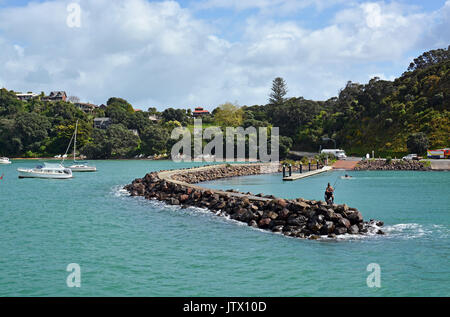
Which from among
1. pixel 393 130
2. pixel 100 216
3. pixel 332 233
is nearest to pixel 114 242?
pixel 100 216

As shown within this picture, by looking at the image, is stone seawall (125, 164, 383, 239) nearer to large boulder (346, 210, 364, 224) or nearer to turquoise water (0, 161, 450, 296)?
large boulder (346, 210, 364, 224)

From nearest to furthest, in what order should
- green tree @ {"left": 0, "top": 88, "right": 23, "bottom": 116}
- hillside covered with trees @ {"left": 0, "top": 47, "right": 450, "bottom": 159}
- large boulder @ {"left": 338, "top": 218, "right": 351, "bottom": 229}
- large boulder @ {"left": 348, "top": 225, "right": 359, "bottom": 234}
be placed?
large boulder @ {"left": 348, "top": 225, "right": 359, "bottom": 234} < large boulder @ {"left": 338, "top": 218, "right": 351, "bottom": 229} < hillside covered with trees @ {"left": 0, "top": 47, "right": 450, "bottom": 159} < green tree @ {"left": 0, "top": 88, "right": 23, "bottom": 116}

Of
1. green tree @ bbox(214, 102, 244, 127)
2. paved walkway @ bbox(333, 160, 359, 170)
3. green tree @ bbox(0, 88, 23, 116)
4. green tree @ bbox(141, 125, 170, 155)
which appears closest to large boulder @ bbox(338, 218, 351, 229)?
paved walkway @ bbox(333, 160, 359, 170)

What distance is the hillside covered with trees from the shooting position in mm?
108750

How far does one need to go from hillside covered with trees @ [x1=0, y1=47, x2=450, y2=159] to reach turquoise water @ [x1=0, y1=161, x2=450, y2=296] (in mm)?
80517

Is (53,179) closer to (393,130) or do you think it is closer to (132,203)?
(132,203)

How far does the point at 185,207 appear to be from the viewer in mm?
36594

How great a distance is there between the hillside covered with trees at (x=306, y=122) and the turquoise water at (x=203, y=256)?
8052cm

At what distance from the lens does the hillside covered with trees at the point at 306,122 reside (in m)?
109

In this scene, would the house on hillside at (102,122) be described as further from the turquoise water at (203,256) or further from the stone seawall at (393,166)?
the turquoise water at (203,256)

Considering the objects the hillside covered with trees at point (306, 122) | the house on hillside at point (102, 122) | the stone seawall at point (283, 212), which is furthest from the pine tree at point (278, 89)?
the stone seawall at point (283, 212)

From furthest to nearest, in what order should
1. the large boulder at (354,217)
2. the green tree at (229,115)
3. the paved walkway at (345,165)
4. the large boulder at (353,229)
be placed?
1. the green tree at (229,115)
2. the paved walkway at (345,165)
3. the large boulder at (354,217)
4. the large boulder at (353,229)

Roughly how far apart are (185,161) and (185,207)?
319ft

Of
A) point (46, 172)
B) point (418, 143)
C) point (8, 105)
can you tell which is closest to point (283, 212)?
point (46, 172)
